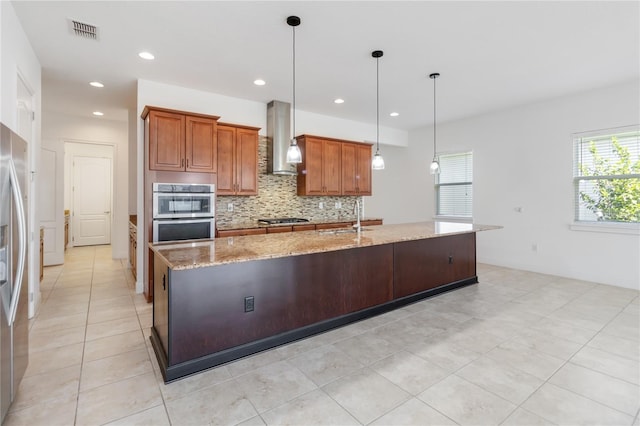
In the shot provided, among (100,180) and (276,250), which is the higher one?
(100,180)

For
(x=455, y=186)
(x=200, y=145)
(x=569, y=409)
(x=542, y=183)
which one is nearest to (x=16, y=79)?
(x=200, y=145)

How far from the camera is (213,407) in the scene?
184 centimetres

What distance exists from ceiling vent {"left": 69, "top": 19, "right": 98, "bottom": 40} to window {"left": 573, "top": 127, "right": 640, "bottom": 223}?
243 inches

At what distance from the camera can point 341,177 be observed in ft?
18.6

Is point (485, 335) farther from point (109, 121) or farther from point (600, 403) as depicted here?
point (109, 121)

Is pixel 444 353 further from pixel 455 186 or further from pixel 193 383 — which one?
pixel 455 186

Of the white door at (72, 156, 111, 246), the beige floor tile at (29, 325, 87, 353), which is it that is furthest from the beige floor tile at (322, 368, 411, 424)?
the white door at (72, 156, 111, 246)

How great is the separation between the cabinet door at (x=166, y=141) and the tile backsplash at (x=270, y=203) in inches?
39.6

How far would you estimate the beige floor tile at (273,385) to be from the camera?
191 cm

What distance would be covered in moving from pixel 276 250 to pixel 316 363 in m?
0.90

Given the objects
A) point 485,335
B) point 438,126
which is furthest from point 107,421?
point 438,126

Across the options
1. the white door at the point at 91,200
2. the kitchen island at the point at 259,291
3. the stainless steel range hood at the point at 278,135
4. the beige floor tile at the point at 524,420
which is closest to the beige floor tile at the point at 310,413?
the kitchen island at the point at 259,291

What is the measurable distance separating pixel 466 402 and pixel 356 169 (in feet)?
14.6

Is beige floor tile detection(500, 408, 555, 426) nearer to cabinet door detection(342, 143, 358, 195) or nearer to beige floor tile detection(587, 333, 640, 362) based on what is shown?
beige floor tile detection(587, 333, 640, 362)
